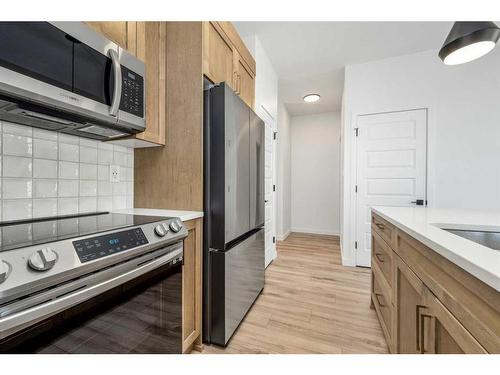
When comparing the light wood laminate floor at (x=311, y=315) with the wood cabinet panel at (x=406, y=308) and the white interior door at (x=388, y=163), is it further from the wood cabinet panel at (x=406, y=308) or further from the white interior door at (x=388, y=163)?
the white interior door at (x=388, y=163)

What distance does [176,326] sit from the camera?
1.16 meters

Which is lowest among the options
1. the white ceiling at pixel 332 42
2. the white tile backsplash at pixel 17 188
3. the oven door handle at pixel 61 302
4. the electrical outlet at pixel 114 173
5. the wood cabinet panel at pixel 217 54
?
the oven door handle at pixel 61 302

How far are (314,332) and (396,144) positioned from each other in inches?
95.3

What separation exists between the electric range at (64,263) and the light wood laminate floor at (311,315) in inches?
36.2

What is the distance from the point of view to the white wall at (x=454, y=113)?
2.63 metres

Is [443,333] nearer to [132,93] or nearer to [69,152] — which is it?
[132,93]

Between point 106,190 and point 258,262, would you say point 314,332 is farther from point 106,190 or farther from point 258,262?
point 106,190

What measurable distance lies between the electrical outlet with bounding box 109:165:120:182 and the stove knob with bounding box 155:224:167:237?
2.43ft

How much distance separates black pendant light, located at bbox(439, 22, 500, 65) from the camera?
118cm

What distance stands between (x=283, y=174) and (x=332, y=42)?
232 centimetres

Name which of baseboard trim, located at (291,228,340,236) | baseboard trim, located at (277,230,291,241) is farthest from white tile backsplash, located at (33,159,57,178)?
baseboard trim, located at (291,228,340,236)

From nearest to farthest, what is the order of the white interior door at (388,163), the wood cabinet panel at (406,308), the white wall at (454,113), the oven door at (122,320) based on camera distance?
the oven door at (122,320), the wood cabinet panel at (406,308), the white wall at (454,113), the white interior door at (388,163)

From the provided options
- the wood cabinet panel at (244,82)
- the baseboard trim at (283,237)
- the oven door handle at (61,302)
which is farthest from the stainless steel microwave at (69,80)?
the baseboard trim at (283,237)
